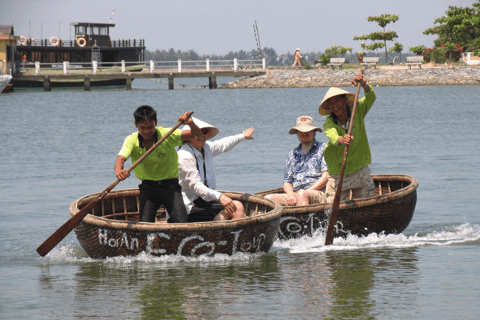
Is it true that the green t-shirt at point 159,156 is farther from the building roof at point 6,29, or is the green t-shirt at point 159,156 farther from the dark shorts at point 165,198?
the building roof at point 6,29

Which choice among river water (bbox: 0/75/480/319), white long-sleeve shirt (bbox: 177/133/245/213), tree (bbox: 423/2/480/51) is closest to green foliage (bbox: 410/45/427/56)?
tree (bbox: 423/2/480/51)

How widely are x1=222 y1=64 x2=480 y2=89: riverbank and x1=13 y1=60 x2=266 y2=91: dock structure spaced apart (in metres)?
1.27

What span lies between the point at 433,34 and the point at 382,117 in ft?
127

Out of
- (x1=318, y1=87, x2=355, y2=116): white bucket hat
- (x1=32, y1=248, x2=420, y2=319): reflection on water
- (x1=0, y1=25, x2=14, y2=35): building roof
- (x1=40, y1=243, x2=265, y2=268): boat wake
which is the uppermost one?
(x1=0, y1=25, x2=14, y2=35): building roof

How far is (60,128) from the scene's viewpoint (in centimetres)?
2914

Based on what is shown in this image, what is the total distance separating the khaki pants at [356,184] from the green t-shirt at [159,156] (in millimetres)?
1966

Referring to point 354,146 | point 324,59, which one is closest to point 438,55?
point 324,59

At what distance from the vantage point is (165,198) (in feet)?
24.6

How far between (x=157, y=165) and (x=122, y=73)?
46.6 meters

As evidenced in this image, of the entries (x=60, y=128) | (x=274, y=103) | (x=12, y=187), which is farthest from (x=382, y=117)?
(x=12, y=187)

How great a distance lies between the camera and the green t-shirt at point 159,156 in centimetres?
731

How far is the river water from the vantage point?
6.43 metres

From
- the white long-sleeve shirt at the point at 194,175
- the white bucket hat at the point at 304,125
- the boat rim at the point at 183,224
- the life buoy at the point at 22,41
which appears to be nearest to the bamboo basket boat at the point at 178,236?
the boat rim at the point at 183,224

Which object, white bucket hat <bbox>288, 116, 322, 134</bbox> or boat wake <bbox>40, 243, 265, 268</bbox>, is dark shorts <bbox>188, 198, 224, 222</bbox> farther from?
white bucket hat <bbox>288, 116, 322, 134</bbox>
